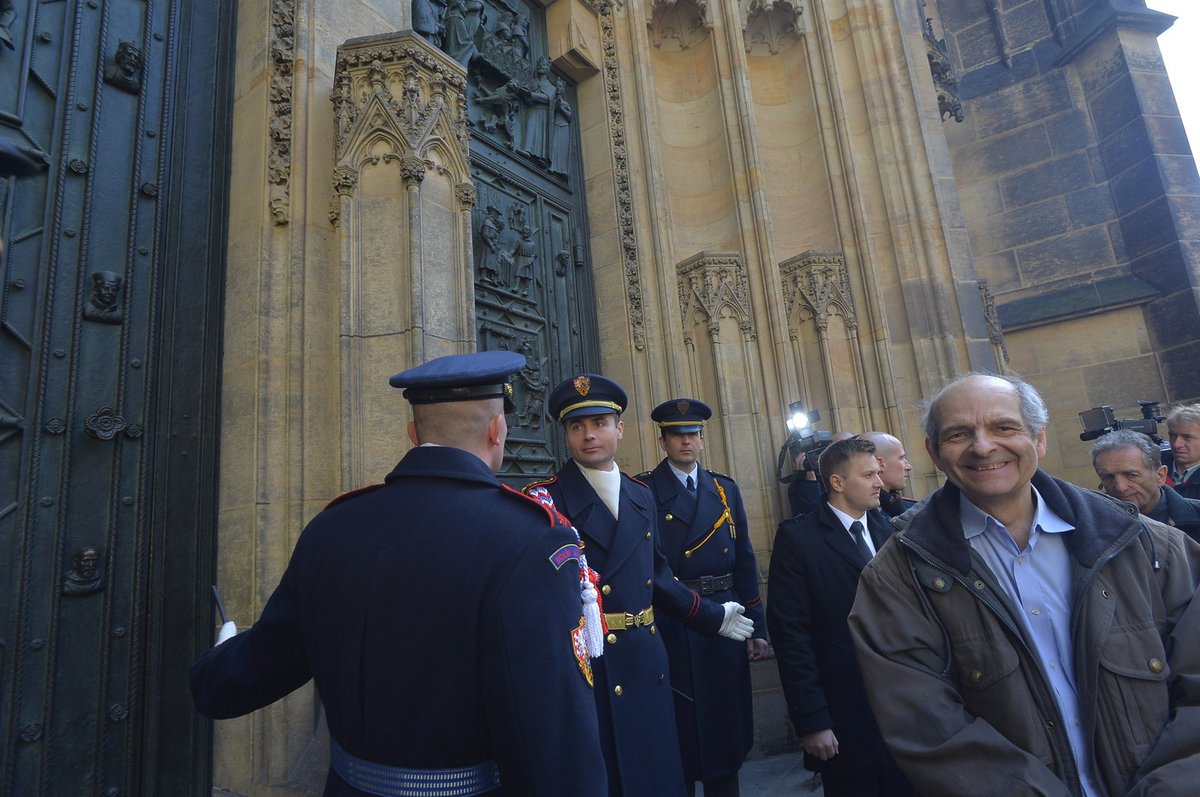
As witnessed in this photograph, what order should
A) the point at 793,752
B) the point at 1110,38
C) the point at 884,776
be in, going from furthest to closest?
the point at 1110,38 → the point at 793,752 → the point at 884,776

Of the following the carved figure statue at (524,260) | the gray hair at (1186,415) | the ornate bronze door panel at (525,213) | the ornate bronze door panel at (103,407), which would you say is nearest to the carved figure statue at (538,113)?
the ornate bronze door panel at (525,213)

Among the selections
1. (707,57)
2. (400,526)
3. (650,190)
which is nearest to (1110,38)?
(707,57)

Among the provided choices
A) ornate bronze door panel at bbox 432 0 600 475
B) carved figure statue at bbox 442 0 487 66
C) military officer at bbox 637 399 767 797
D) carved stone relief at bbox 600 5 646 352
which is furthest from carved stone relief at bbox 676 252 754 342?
carved figure statue at bbox 442 0 487 66

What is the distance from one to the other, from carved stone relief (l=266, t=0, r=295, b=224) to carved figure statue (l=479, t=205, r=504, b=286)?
1805 mm

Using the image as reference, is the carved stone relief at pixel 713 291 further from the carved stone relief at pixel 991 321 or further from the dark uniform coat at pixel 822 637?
the dark uniform coat at pixel 822 637

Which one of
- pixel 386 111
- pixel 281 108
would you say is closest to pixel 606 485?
pixel 386 111

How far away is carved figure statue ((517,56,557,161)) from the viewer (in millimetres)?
6141

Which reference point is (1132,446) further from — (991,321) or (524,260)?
(991,321)

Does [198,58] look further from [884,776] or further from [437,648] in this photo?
[884,776]

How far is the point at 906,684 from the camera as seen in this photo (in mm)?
1573

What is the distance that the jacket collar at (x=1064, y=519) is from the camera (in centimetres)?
159

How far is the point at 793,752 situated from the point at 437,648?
14.3ft

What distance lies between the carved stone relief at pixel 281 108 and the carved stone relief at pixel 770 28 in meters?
5.41

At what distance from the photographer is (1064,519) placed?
1.70m
